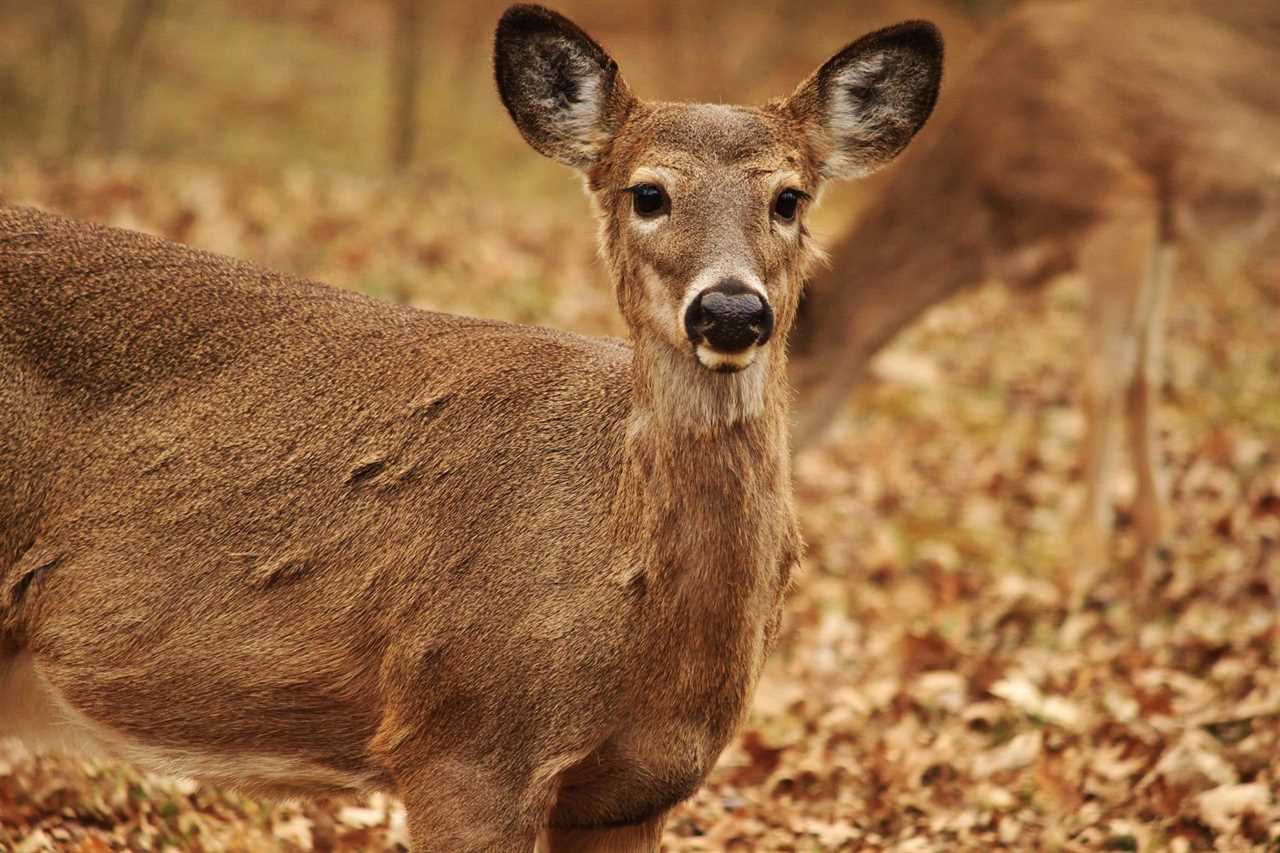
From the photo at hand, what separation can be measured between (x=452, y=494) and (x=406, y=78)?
47.1 ft

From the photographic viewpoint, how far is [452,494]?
4.25 meters

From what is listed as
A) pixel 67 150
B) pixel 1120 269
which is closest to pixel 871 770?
pixel 1120 269

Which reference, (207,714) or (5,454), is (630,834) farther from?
(5,454)

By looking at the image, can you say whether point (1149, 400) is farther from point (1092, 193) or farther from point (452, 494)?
point (452, 494)

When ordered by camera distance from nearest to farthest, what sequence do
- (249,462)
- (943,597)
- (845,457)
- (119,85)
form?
(249,462), (943,597), (845,457), (119,85)

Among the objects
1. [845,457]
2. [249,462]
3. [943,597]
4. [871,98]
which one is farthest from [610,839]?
[845,457]

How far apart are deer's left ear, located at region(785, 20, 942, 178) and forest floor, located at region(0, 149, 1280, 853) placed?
2385mm

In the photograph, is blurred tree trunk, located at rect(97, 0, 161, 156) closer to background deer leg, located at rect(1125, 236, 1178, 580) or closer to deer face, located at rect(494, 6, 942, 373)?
background deer leg, located at rect(1125, 236, 1178, 580)

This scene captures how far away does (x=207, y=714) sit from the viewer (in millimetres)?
4309

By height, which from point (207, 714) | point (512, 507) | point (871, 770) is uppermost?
point (512, 507)

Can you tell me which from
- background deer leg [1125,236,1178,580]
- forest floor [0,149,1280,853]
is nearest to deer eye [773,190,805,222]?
forest floor [0,149,1280,853]

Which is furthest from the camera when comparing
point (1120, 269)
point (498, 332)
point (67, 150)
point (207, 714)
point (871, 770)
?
point (67, 150)

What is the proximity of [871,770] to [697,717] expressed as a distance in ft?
8.43

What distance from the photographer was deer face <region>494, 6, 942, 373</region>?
3896 millimetres
